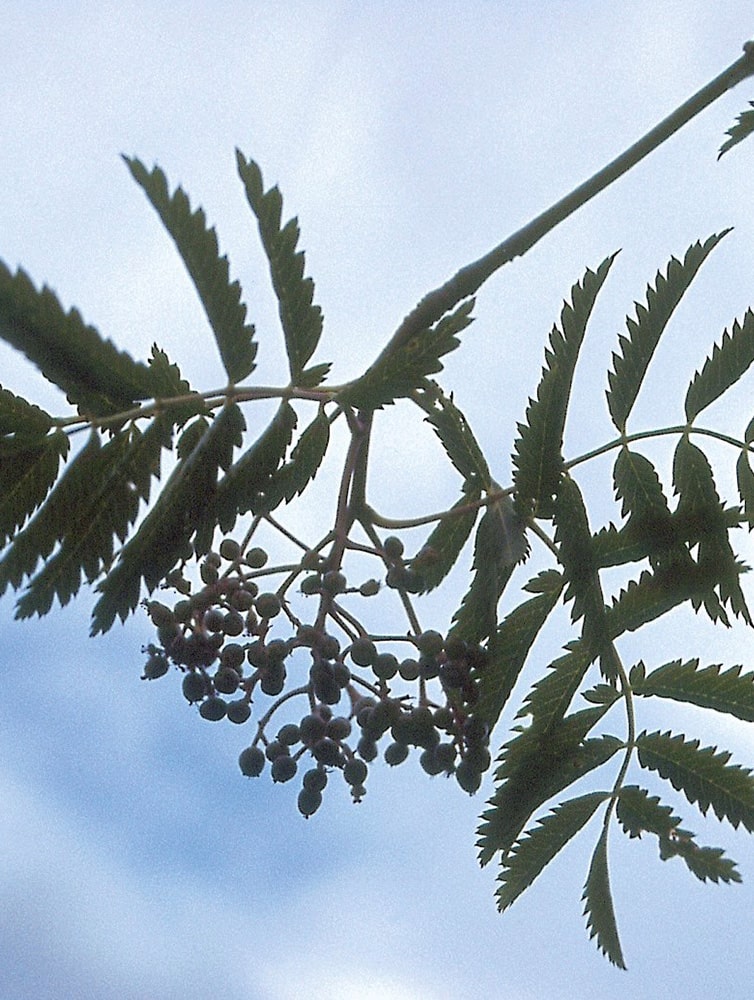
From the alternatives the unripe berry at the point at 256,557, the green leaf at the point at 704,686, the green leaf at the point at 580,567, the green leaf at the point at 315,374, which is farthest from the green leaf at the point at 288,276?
the green leaf at the point at 704,686

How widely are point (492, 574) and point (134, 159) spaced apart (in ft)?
2.67

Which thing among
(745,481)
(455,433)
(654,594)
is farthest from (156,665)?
(745,481)

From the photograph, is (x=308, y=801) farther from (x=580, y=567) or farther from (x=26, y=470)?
(x=26, y=470)

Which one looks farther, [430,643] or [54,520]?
[430,643]

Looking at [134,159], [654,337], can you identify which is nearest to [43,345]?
[134,159]

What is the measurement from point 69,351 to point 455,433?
667mm

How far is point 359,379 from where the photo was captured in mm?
1643

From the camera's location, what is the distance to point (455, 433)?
1857 mm

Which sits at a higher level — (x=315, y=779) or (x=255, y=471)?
(x=255, y=471)

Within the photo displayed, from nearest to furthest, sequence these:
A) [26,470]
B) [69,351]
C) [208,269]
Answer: [69,351], [208,269], [26,470]

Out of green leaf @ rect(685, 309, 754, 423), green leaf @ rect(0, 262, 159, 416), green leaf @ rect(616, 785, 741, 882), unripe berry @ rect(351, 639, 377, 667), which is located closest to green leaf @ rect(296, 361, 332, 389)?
green leaf @ rect(0, 262, 159, 416)

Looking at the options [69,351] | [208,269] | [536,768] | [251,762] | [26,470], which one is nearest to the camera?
[69,351]

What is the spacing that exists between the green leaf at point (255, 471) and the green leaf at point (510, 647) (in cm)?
45

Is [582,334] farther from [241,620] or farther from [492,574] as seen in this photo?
[241,620]
